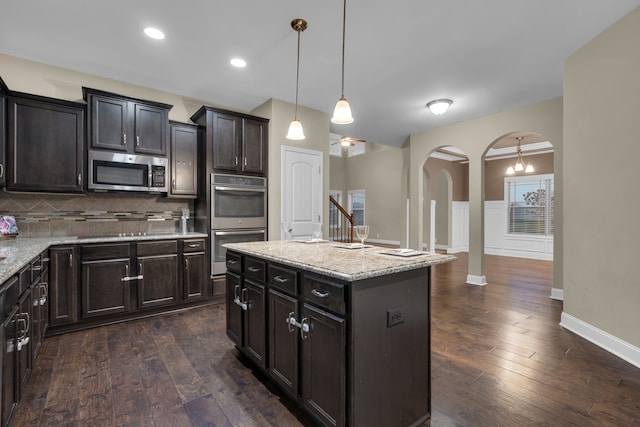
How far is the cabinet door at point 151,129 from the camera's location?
3.53 m

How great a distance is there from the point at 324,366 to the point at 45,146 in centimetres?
356

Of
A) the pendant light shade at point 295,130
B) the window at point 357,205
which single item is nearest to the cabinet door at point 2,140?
the pendant light shade at point 295,130

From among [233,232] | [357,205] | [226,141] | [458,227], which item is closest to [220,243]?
[233,232]

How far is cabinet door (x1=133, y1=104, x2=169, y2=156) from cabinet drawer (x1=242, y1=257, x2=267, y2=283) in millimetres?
2281

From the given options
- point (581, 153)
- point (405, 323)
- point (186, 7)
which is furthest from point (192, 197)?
point (581, 153)

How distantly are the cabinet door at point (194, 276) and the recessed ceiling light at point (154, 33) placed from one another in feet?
7.69

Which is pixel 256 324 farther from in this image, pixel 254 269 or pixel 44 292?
pixel 44 292

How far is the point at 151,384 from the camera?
6.87ft

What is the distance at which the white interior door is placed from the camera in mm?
4393

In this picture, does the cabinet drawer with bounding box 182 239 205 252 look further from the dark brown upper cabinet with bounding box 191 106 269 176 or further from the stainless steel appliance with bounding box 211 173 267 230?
the dark brown upper cabinet with bounding box 191 106 269 176

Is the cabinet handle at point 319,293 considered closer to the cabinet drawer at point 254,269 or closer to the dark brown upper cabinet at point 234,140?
the cabinet drawer at point 254,269

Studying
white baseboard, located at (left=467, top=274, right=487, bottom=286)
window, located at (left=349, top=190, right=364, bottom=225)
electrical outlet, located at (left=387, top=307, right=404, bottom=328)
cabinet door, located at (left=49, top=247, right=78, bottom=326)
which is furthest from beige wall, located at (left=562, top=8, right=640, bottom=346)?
window, located at (left=349, top=190, right=364, bottom=225)

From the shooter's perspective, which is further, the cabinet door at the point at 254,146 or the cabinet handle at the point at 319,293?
the cabinet door at the point at 254,146

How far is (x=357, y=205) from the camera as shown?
10383 millimetres
